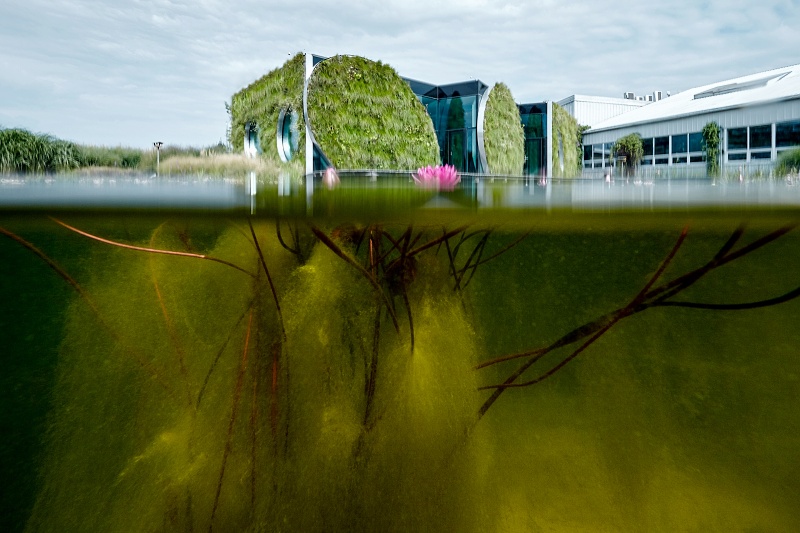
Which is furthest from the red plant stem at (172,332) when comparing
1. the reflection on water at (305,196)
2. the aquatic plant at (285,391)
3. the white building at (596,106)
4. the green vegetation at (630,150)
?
the white building at (596,106)

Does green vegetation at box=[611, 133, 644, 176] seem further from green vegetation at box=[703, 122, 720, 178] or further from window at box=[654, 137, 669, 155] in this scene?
green vegetation at box=[703, 122, 720, 178]

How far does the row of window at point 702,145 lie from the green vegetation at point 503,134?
11.2ft

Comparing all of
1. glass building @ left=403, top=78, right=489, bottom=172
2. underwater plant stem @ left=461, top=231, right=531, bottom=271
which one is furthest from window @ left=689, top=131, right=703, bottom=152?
glass building @ left=403, top=78, right=489, bottom=172

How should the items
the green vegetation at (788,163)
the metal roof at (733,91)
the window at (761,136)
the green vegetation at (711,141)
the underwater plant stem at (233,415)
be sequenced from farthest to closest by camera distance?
the metal roof at (733,91), the green vegetation at (711,141), the window at (761,136), the green vegetation at (788,163), the underwater plant stem at (233,415)

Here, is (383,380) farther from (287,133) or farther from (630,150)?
(287,133)

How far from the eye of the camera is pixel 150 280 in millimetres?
2916

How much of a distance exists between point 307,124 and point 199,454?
22.1 feet

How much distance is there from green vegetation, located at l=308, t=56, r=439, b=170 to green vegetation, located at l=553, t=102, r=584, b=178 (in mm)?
3806

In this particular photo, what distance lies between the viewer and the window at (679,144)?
254 inches

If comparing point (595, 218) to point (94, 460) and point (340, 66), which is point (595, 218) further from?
point (340, 66)

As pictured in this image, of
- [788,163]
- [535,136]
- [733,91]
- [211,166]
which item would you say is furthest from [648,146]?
[535,136]

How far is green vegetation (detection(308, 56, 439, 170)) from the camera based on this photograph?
864 cm

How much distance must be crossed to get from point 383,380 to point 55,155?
2865 mm

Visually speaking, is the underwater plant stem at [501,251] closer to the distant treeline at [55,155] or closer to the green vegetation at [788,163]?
the green vegetation at [788,163]
